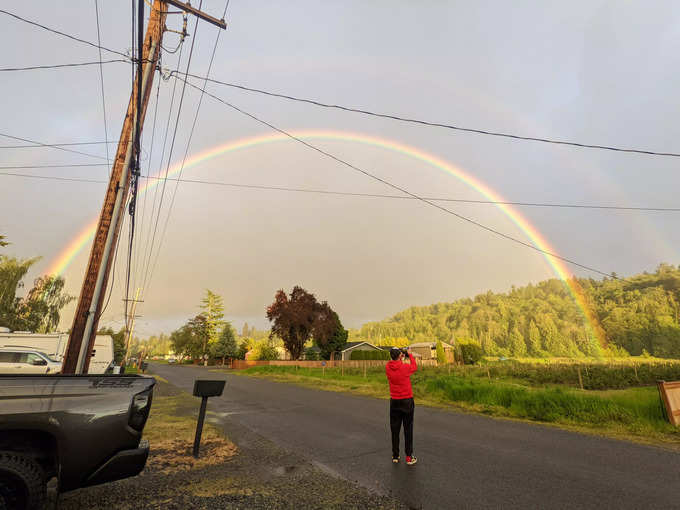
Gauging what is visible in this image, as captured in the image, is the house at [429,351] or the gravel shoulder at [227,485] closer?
the gravel shoulder at [227,485]

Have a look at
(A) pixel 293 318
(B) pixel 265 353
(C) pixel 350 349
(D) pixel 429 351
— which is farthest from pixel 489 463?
(D) pixel 429 351

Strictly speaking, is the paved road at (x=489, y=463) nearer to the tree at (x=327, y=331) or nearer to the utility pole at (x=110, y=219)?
the utility pole at (x=110, y=219)

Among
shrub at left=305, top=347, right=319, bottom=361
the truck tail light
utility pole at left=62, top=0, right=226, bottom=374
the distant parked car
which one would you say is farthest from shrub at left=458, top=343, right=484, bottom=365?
the truck tail light

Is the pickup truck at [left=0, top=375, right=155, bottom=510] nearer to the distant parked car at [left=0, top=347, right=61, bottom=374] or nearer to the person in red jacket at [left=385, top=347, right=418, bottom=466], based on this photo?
the person in red jacket at [left=385, top=347, right=418, bottom=466]

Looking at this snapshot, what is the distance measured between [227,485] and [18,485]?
2.28 metres

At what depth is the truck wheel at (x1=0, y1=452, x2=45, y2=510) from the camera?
2.48 m

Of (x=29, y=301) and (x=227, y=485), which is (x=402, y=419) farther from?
(x=29, y=301)

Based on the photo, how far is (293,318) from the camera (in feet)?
146

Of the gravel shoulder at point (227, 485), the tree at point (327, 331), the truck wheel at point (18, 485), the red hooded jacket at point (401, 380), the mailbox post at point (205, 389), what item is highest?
the tree at point (327, 331)

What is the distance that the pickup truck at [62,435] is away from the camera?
2.52 m

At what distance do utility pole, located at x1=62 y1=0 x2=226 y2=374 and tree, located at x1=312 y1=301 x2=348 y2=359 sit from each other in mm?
38571

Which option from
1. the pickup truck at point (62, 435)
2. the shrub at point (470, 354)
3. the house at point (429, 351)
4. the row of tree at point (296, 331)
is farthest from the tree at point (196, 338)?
the pickup truck at point (62, 435)

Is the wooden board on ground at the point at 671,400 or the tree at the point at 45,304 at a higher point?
the tree at the point at 45,304

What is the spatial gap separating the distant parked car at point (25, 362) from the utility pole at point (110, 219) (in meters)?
8.19
